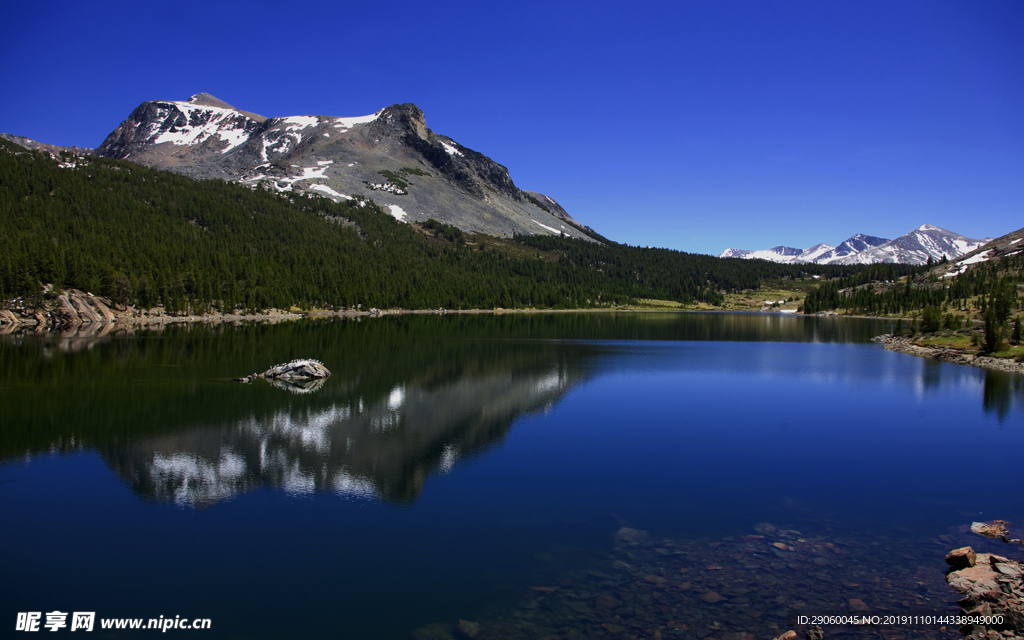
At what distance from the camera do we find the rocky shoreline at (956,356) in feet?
174

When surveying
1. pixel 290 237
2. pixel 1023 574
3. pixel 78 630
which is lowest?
pixel 78 630

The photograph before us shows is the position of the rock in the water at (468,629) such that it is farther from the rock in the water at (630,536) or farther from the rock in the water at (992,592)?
the rock in the water at (992,592)

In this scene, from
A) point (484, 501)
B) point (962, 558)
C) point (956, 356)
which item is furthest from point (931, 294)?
point (484, 501)

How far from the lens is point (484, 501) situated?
1844 cm

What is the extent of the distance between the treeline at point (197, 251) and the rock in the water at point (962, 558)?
106125 millimetres

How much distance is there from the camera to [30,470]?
66.9 feet

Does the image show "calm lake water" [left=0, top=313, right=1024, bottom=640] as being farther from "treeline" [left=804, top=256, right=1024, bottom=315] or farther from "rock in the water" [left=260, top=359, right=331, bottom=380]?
"treeline" [left=804, top=256, right=1024, bottom=315]

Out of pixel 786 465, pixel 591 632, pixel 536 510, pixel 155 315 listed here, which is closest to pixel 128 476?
pixel 536 510

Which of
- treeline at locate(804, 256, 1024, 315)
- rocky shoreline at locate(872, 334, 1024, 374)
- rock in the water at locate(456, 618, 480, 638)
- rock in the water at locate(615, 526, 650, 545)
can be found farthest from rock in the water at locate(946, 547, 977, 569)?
treeline at locate(804, 256, 1024, 315)

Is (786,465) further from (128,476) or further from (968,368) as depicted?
(968,368)

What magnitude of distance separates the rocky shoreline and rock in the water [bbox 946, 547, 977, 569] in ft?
159

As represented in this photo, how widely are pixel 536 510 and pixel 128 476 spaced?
1382 centimetres

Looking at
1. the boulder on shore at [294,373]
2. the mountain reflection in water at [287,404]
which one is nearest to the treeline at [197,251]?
the mountain reflection in water at [287,404]

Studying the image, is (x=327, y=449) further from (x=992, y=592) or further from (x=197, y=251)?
(x=197, y=251)
